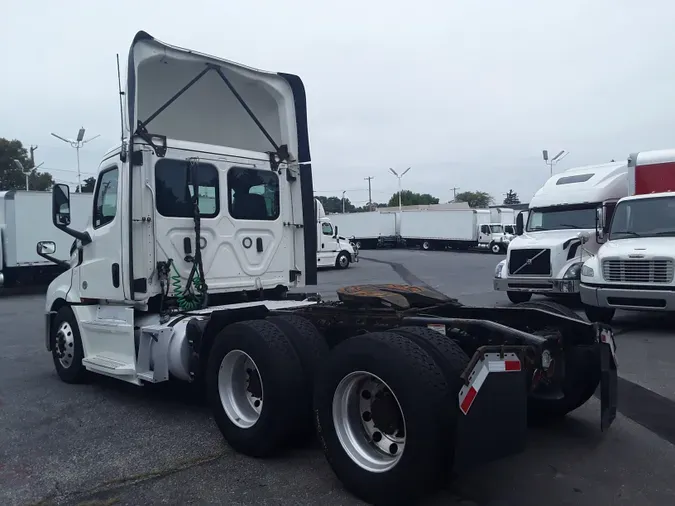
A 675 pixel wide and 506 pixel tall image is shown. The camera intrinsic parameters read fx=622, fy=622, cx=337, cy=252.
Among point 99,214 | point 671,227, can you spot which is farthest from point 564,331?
point 671,227

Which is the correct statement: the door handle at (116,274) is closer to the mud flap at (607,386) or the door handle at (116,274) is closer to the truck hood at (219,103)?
the truck hood at (219,103)

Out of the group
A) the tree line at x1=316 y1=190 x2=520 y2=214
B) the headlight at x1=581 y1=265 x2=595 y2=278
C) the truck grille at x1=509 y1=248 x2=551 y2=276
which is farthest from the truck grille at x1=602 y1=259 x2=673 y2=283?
the tree line at x1=316 y1=190 x2=520 y2=214

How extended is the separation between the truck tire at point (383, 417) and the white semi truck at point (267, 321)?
10 millimetres

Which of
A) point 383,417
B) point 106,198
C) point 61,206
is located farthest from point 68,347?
point 383,417

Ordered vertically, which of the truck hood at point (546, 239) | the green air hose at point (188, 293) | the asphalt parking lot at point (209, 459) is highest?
the truck hood at point (546, 239)

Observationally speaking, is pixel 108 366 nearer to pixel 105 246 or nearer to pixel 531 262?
pixel 105 246

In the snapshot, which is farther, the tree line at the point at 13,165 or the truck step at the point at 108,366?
the tree line at the point at 13,165

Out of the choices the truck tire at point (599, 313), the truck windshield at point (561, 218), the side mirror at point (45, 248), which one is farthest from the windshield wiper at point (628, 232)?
the side mirror at point (45, 248)

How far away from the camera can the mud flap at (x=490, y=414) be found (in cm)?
353

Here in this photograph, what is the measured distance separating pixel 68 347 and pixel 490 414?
5.48 metres

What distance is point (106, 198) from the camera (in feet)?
22.0

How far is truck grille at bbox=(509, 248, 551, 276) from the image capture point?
44.1 ft

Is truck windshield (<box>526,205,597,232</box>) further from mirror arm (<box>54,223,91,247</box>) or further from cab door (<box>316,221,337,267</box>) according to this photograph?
cab door (<box>316,221,337,267</box>)

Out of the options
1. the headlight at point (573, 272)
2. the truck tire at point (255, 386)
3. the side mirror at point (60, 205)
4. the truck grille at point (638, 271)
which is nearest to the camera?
the truck tire at point (255, 386)
